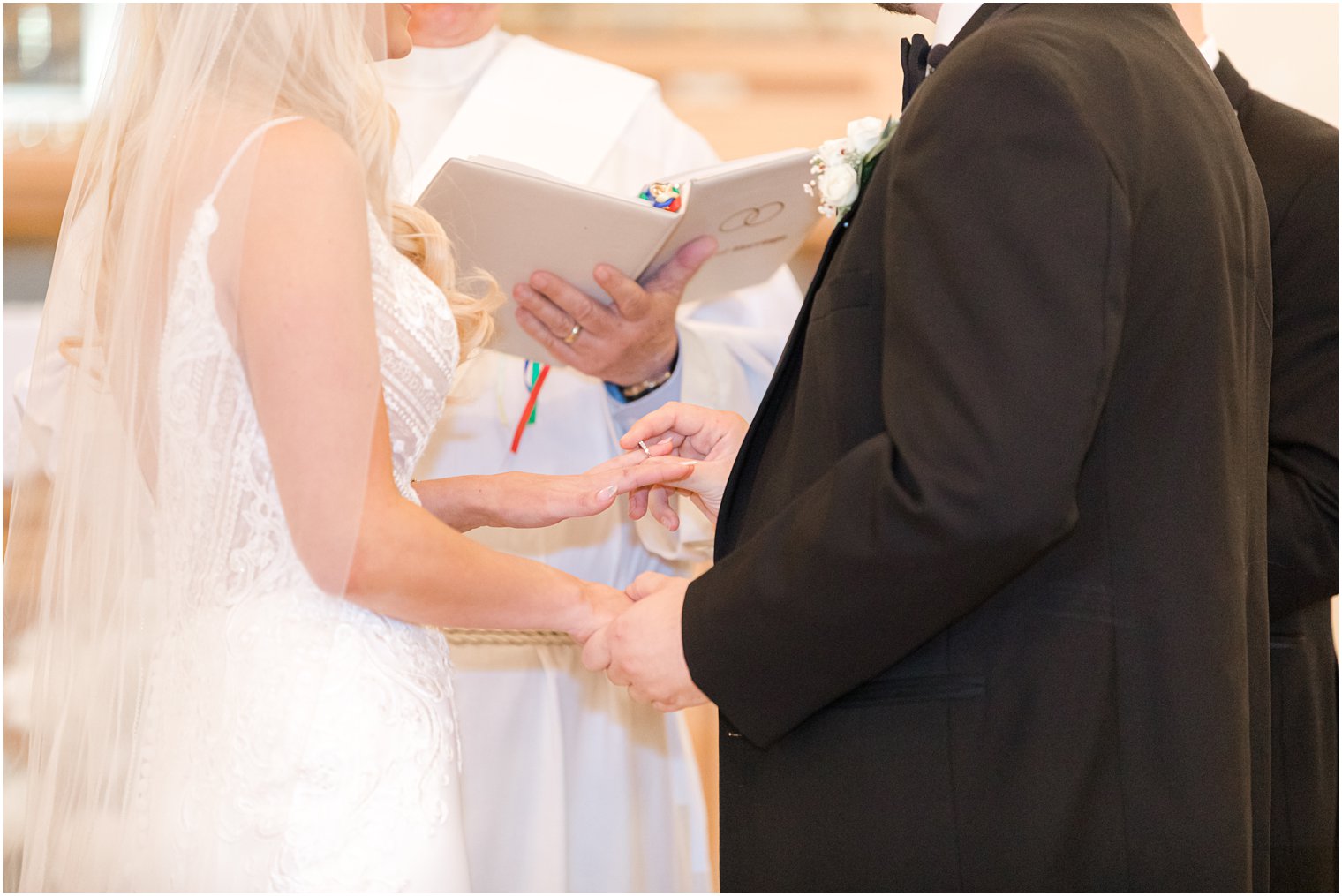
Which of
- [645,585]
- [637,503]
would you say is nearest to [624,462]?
[637,503]

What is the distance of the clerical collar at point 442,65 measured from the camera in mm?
2963

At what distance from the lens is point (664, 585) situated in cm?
178

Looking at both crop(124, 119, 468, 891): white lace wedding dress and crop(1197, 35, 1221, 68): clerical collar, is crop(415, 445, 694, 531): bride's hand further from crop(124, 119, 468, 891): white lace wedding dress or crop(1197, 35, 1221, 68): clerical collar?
crop(1197, 35, 1221, 68): clerical collar

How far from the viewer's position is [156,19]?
1.62 metres

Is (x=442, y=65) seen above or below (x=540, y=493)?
above

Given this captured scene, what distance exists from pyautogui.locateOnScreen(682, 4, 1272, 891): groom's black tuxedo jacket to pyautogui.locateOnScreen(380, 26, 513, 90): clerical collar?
165 cm

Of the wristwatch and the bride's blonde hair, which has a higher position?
the bride's blonde hair

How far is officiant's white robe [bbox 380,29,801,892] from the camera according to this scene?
270cm

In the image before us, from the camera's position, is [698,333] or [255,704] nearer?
[255,704]

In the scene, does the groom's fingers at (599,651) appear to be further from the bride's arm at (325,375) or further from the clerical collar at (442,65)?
the clerical collar at (442,65)

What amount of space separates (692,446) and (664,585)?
40 centimetres

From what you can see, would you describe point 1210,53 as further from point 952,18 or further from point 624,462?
point 624,462

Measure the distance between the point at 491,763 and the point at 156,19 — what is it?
5.13 feet

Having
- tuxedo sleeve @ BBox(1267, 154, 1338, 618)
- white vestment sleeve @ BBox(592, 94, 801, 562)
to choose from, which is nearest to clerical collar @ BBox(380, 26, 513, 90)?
white vestment sleeve @ BBox(592, 94, 801, 562)
